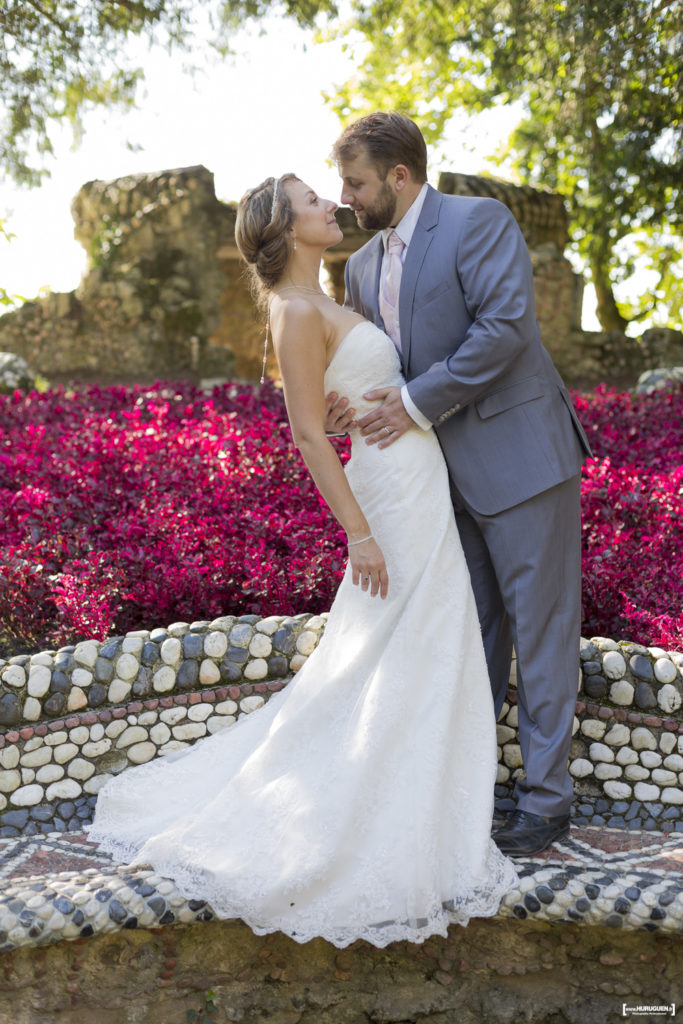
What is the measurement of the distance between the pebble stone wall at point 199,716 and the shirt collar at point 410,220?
138 cm

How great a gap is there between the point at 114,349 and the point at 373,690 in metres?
8.28

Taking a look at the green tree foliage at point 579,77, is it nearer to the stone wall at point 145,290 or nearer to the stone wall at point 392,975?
the stone wall at point 145,290

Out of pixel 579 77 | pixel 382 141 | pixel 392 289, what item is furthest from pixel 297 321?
pixel 579 77

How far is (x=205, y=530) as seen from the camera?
169 inches

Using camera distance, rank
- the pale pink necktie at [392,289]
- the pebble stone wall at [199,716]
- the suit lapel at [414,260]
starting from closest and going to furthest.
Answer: the suit lapel at [414,260]
the pale pink necktie at [392,289]
the pebble stone wall at [199,716]

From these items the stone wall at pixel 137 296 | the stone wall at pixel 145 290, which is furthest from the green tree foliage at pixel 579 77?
the stone wall at pixel 137 296

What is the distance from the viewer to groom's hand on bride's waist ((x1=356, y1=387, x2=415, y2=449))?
A: 3.02 metres

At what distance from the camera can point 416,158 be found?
317 centimetres

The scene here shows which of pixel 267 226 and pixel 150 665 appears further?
pixel 150 665

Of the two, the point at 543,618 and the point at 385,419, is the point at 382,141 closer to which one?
the point at 385,419

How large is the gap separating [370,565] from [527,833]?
978 millimetres

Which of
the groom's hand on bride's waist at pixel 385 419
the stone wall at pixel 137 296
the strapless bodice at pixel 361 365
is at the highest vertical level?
the stone wall at pixel 137 296

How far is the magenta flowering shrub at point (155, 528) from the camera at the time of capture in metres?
3.96

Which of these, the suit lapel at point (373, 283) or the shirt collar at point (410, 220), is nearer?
the shirt collar at point (410, 220)
